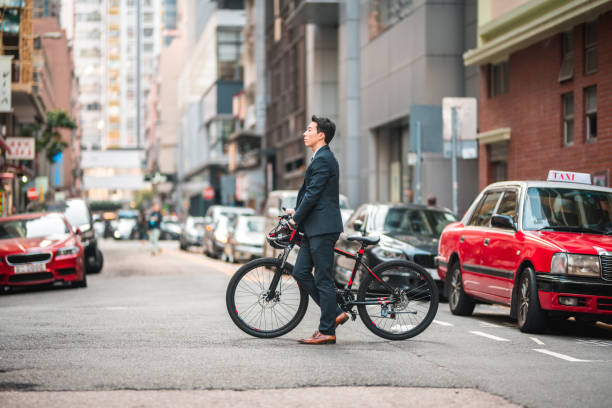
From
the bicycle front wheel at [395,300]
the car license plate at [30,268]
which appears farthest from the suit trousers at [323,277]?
the car license plate at [30,268]

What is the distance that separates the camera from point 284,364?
7.68 metres

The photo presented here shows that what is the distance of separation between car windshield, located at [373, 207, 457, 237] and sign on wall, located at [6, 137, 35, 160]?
2970 centimetres

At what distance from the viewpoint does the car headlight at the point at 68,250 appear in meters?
18.4

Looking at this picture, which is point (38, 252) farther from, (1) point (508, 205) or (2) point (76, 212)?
(1) point (508, 205)

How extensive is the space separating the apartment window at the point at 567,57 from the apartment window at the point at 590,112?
2.08 feet

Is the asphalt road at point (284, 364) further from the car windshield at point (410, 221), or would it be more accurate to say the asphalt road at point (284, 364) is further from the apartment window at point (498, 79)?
the apartment window at point (498, 79)

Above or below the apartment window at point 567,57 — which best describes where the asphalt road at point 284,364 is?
below

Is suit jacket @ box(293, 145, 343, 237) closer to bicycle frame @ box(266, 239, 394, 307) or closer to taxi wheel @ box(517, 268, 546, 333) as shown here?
bicycle frame @ box(266, 239, 394, 307)

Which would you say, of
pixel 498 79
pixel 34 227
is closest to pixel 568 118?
pixel 498 79

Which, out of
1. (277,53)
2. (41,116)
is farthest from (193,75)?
(41,116)

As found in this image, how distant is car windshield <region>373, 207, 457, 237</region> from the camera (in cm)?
1680

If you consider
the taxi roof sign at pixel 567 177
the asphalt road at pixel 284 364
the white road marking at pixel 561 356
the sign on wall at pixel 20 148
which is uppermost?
the sign on wall at pixel 20 148

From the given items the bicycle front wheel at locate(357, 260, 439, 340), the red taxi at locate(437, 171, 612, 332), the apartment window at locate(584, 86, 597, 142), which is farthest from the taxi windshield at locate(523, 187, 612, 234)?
the apartment window at locate(584, 86, 597, 142)

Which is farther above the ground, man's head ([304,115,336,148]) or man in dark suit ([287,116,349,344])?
man's head ([304,115,336,148])
